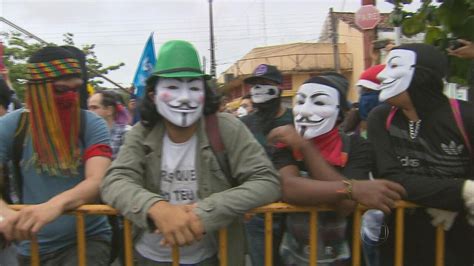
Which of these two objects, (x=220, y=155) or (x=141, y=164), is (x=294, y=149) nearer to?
(x=220, y=155)

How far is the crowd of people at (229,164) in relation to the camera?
2.16m

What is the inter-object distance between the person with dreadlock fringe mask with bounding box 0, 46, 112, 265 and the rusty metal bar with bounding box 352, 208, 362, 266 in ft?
4.15

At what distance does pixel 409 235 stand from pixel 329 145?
62cm

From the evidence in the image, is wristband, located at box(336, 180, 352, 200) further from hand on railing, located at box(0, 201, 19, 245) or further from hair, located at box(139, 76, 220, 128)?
hand on railing, located at box(0, 201, 19, 245)

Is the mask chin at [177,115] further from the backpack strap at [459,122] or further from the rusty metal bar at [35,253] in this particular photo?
the backpack strap at [459,122]

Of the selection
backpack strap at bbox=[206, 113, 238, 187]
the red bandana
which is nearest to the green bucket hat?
backpack strap at bbox=[206, 113, 238, 187]

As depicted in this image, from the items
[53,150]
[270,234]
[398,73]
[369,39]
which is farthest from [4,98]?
[369,39]

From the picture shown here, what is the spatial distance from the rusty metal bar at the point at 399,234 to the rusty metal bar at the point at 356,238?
18 centimetres

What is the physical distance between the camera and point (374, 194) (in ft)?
6.97

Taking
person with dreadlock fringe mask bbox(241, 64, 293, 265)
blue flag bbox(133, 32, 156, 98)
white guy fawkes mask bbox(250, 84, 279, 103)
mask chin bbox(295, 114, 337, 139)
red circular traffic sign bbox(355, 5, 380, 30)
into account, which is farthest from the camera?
red circular traffic sign bbox(355, 5, 380, 30)

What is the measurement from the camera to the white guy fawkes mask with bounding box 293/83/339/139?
95.0 inches

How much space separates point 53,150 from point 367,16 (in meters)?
6.41

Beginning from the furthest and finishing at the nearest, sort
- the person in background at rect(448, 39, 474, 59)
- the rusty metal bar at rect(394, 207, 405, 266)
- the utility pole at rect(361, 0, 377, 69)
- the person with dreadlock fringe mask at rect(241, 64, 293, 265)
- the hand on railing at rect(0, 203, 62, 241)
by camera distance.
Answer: the utility pole at rect(361, 0, 377, 69) → the person with dreadlock fringe mask at rect(241, 64, 293, 265) → the person in background at rect(448, 39, 474, 59) → the rusty metal bar at rect(394, 207, 405, 266) → the hand on railing at rect(0, 203, 62, 241)

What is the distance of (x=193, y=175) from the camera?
2223 millimetres
